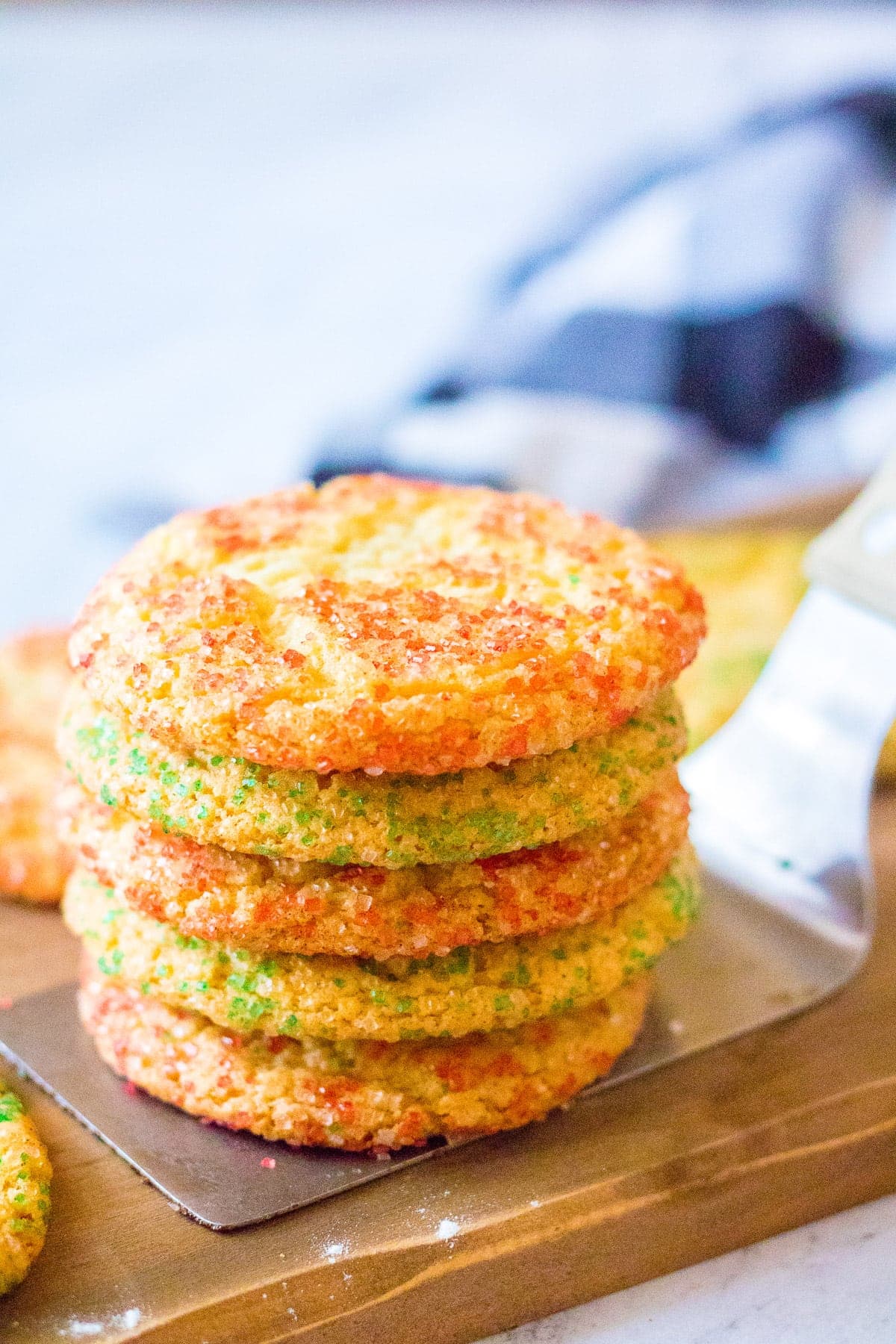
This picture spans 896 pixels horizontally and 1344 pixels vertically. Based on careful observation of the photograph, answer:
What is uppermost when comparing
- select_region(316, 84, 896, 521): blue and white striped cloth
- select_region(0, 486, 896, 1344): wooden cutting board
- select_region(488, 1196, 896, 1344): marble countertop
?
select_region(316, 84, 896, 521): blue and white striped cloth

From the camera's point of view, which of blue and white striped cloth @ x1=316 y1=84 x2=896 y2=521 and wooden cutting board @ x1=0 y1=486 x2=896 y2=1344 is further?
blue and white striped cloth @ x1=316 y1=84 x2=896 y2=521

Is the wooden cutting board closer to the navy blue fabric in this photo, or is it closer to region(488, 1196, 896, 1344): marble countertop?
region(488, 1196, 896, 1344): marble countertop

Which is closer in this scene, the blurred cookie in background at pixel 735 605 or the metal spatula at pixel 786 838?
the metal spatula at pixel 786 838

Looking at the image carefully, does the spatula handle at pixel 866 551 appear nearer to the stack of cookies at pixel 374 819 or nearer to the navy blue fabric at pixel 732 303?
the stack of cookies at pixel 374 819

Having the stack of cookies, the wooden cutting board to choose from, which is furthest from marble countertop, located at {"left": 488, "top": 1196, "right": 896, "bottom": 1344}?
the stack of cookies

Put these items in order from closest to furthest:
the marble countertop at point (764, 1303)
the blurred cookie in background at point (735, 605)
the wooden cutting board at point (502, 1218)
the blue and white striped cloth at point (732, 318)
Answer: the wooden cutting board at point (502, 1218) < the marble countertop at point (764, 1303) < the blurred cookie in background at point (735, 605) < the blue and white striped cloth at point (732, 318)

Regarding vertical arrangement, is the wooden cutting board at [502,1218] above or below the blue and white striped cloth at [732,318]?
below

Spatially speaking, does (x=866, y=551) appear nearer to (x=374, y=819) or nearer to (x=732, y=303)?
(x=374, y=819)

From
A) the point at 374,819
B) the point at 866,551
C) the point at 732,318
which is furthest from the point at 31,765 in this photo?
the point at 732,318

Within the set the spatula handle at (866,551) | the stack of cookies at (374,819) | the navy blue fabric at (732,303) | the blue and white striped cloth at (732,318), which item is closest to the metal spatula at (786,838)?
the spatula handle at (866,551)
